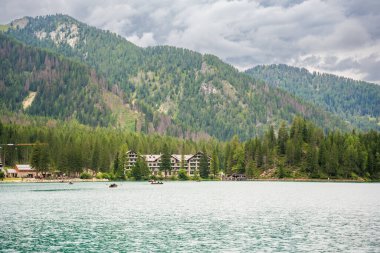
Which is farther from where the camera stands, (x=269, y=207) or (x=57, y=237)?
(x=269, y=207)

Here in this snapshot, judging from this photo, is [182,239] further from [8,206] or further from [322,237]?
[8,206]

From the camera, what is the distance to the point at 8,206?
95.0 m

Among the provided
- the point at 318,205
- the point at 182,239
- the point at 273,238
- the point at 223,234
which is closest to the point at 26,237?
the point at 182,239

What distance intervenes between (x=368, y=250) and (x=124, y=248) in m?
23.9

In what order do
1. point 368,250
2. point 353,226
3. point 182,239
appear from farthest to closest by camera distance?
point 353,226 → point 182,239 → point 368,250

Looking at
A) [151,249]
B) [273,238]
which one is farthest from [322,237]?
[151,249]

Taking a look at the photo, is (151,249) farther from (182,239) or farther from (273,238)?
(273,238)

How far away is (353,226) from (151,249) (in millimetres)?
29776

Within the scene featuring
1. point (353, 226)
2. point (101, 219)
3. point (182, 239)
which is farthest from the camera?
point (101, 219)

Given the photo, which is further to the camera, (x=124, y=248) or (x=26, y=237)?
(x=26, y=237)

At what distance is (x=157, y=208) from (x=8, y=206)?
2913 centimetres

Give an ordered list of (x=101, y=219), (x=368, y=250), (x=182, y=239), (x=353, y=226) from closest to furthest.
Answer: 1. (x=368, y=250)
2. (x=182, y=239)
3. (x=353, y=226)
4. (x=101, y=219)

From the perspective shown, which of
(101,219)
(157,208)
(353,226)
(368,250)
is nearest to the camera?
(368,250)

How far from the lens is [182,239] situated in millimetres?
54875
